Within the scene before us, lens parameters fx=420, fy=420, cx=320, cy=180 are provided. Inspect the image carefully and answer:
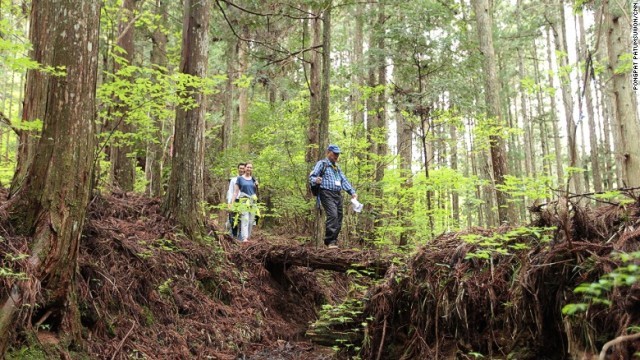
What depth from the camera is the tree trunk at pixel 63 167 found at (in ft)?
13.5

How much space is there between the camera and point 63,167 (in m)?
4.20

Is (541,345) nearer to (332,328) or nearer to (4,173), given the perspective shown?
(332,328)

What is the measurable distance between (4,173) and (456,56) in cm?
1024

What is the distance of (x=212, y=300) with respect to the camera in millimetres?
6785

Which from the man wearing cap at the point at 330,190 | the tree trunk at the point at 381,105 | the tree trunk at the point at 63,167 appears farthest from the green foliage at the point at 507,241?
the tree trunk at the point at 381,105

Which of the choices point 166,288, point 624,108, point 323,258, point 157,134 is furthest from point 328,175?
point 624,108

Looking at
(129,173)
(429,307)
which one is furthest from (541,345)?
(129,173)

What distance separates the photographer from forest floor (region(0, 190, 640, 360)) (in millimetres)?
Result: 3252

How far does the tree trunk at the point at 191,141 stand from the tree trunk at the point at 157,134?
210 cm

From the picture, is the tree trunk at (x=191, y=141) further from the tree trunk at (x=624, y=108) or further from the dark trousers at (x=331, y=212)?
the tree trunk at (x=624, y=108)

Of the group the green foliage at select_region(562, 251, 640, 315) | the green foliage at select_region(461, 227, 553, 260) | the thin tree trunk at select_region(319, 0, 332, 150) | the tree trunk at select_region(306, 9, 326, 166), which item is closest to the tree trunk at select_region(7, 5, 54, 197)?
the thin tree trunk at select_region(319, 0, 332, 150)

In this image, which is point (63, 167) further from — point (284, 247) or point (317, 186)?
point (317, 186)

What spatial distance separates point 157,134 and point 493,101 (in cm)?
947

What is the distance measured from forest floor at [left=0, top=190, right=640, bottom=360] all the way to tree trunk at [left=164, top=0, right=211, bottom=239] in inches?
12.8
